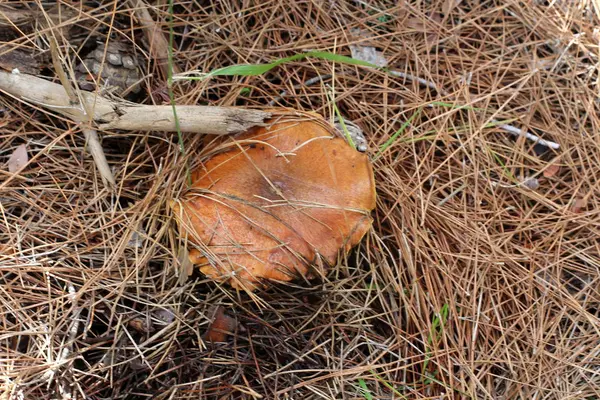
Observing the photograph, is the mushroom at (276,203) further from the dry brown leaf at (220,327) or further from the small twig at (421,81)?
the small twig at (421,81)

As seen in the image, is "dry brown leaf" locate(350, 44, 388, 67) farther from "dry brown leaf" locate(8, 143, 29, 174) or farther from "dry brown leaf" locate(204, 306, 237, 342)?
"dry brown leaf" locate(8, 143, 29, 174)

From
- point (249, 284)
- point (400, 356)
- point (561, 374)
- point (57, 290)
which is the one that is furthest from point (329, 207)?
point (561, 374)

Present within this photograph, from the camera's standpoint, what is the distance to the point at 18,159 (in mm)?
1983

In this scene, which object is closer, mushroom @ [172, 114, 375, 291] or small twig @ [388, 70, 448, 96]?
mushroom @ [172, 114, 375, 291]

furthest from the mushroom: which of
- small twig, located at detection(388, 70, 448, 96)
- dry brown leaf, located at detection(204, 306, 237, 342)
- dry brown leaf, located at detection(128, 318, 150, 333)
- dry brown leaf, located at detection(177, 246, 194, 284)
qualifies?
small twig, located at detection(388, 70, 448, 96)

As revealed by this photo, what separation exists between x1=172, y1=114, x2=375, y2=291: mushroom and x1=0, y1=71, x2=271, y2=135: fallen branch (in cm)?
7

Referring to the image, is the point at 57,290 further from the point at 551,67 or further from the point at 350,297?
the point at 551,67

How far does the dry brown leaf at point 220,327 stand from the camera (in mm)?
1963

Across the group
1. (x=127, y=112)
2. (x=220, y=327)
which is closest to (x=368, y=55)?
(x=127, y=112)

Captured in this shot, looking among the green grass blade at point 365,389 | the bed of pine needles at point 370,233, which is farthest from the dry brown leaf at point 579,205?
the green grass blade at point 365,389

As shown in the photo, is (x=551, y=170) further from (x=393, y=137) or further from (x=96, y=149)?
(x=96, y=149)

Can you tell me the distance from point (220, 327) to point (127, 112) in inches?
36.5

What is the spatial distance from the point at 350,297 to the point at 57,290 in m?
1.16

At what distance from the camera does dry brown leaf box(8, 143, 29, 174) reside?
6.48ft
